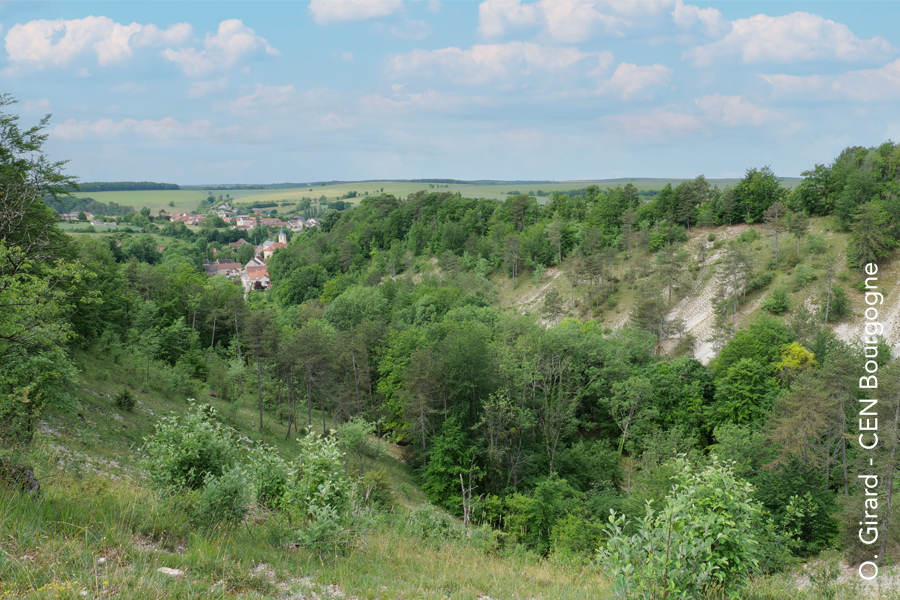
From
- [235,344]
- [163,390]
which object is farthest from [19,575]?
[235,344]

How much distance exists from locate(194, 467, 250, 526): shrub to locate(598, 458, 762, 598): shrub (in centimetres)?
561

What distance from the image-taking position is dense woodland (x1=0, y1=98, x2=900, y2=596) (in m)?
20.1

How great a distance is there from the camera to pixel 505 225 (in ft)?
284

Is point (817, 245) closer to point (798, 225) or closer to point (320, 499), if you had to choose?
point (798, 225)

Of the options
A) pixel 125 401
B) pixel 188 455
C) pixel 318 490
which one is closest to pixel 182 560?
pixel 318 490

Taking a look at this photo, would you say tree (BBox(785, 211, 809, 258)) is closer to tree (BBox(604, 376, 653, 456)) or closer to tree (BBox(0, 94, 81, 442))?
tree (BBox(604, 376, 653, 456))

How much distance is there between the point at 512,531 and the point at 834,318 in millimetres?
39572

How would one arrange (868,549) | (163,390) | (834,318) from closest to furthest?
(868,549)
(163,390)
(834,318)

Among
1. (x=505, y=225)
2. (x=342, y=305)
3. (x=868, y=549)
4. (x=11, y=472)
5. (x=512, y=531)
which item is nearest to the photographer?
(x=11, y=472)

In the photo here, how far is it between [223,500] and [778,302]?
54896mm

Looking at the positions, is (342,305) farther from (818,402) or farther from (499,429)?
(818,402)

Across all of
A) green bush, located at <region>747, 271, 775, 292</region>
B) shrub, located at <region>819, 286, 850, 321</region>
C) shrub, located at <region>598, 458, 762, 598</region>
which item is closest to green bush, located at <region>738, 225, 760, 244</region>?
green bush, located at <region>747, 271, 775, 292</region>

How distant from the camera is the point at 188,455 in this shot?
29.2ft

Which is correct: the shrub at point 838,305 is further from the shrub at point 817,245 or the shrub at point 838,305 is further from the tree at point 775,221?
the tree at point 775,221
